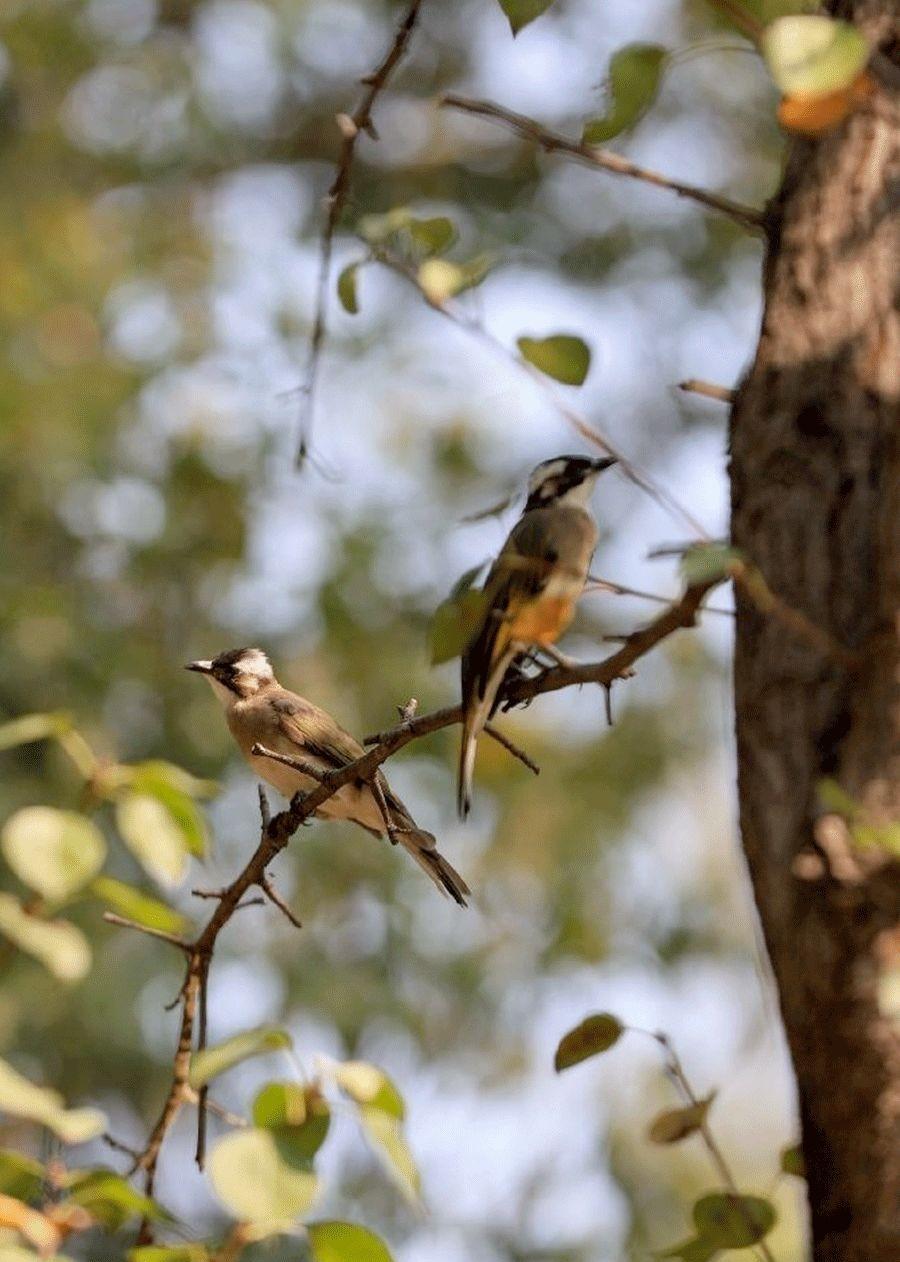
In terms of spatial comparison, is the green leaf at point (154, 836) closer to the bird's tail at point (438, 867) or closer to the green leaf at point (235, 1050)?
the green leaf at point (235, 1050)

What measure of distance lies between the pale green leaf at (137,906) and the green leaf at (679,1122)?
2.09 ft

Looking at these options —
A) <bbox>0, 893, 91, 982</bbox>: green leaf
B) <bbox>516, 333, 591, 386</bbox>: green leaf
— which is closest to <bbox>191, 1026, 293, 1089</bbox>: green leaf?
<bbox>0, 893, 91, 982</bbox>: green leaf

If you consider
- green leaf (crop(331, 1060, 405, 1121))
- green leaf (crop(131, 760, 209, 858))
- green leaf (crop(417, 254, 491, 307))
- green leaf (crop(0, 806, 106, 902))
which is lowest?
green leaf (crop(331, 1060, 405, 1121))

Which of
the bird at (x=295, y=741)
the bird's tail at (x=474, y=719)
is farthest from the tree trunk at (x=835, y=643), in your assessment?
the bird at (x=295, y=741)

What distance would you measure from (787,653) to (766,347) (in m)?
0.44

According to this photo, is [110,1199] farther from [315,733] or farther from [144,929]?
[315,733]

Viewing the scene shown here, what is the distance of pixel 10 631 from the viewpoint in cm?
1010

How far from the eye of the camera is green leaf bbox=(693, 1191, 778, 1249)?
2.11 metres

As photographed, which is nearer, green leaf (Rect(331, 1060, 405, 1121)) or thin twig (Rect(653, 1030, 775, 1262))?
green leaf (Rect(331, 1060, 405, 1121))

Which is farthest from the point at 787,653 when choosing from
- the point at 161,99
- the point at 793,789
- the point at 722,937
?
the point at 161,99

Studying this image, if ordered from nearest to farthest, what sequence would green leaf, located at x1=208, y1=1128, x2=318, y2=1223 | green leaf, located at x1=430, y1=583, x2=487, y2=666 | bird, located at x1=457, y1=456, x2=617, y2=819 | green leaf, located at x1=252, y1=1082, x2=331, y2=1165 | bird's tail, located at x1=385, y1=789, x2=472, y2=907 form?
green leaf, located at x1=208, y1=1128, x2=318, y2=1223 → green leaf, located at x1=252, y1=1082, x2=331, y2=1165 → green leaf, located at x1=430, y1=583, x2=487, y2=666 → bird, located at x1=457, y1=456, x2=617, y2=819 → bird's tail, located at x1=385, y1=789, x2=472, y2=907

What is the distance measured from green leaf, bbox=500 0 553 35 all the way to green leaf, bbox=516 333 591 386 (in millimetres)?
381

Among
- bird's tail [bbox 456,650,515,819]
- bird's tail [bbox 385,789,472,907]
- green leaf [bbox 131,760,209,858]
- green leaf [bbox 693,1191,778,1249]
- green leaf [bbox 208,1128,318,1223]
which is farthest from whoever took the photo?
bird's tail [bbox 385,789,472,907]

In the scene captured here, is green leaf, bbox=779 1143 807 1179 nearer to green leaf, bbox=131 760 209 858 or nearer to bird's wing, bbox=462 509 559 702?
bird's wing, bbox=462 509 559 702
